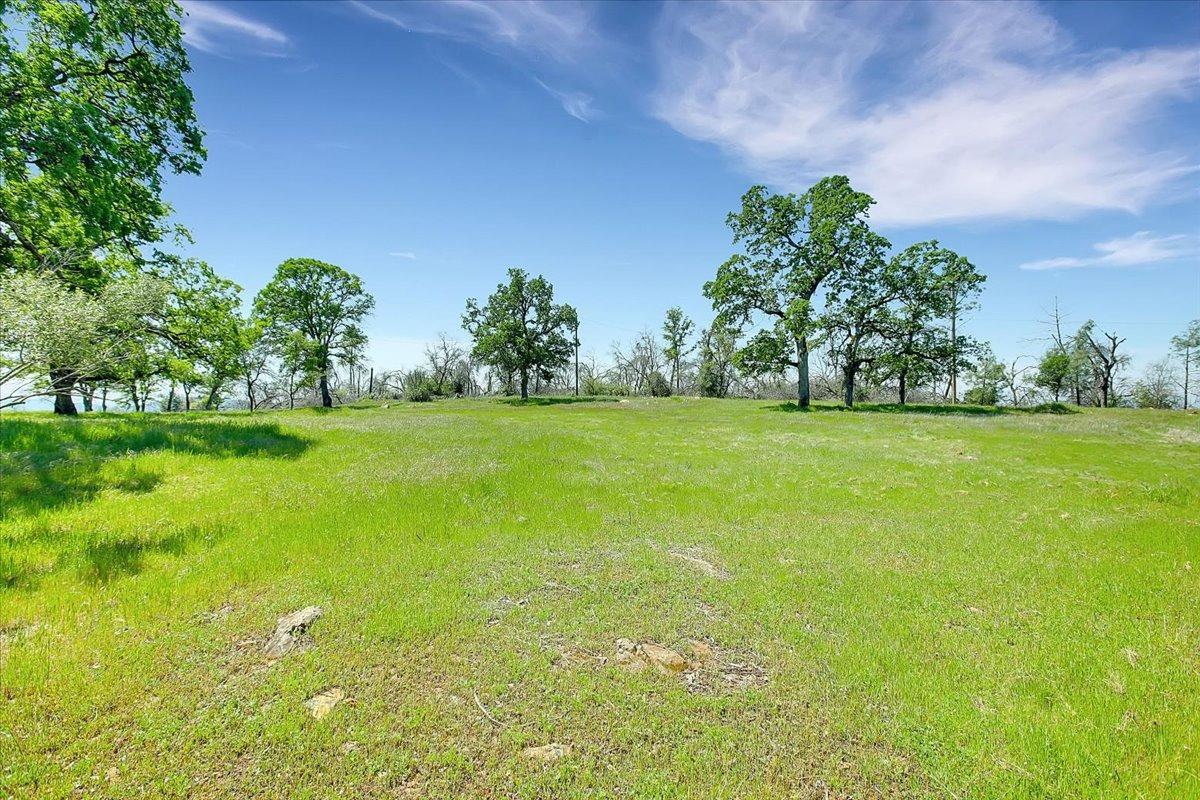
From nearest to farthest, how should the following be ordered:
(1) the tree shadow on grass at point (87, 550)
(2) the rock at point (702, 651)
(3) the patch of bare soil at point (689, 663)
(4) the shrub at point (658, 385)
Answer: (3) the patch of bare soil at point (689, 663)
(2) the rock at point (702, 651)
(1) the tree shadow on grass at point (87, 550)
(4) the shrub at point (658, 385)

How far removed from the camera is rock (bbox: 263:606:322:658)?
219 inches

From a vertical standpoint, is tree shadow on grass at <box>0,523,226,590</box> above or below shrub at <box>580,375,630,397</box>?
below

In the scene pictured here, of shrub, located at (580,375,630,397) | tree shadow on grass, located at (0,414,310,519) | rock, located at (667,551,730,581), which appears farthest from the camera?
shrub, located at (580,375,630,397)

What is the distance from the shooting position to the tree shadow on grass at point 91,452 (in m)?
9.02

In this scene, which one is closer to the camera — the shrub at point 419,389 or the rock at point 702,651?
the rock at point 702,651

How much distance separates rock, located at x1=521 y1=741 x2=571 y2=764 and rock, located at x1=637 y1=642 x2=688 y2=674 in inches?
65.6

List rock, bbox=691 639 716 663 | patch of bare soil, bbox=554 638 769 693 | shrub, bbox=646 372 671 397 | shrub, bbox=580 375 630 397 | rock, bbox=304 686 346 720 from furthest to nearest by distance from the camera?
shrub, bbox=580 375 630 397
shrub, bbox=646 372 671 397
rock, bbox=691 639 716 663
patch of bare soil, bbox=554 638 769 693
rock, bbox=304 686 346 720

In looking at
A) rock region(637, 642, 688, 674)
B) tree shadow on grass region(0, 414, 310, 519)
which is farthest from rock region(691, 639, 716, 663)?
tree shadow on grass region(0, 414, 310, 519)

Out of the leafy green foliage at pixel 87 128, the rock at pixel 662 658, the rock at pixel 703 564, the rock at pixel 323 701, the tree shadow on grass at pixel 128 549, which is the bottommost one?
the rock at pixel 662 658

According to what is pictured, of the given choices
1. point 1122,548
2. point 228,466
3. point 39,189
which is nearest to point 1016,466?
point 1122,548

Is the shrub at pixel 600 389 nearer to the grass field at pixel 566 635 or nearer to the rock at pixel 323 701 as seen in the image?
the grass field at pixel 566 635

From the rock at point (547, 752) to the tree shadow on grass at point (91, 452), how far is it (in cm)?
1023

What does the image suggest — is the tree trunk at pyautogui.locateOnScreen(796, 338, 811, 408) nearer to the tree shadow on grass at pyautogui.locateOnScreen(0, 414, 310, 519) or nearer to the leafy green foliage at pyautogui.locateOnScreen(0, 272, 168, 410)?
the tree shadow on grass at pyautogui.locateOnScreen(0, 414, 310, 519)

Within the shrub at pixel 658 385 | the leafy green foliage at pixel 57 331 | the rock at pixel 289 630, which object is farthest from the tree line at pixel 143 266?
the shrub at pixel 658 385
